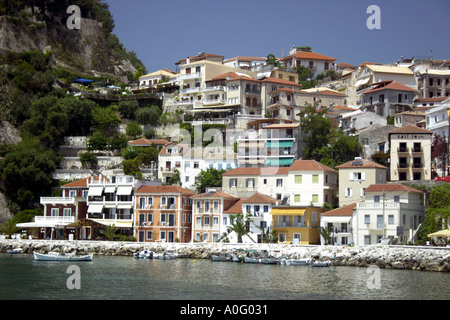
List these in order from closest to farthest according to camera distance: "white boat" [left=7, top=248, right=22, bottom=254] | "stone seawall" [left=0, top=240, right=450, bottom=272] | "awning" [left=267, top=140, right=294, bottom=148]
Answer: "stone seawall" [left=0, top=240, right=450, bottom=272]
"white boat" [left=7, top=248, right=22, bottom=254]
"awning" [left=267, top=140, right=294, bottom=148]

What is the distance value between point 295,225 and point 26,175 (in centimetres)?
2889

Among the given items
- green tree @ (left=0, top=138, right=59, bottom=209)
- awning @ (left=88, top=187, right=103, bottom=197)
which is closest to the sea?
awning @ (left=88, top=187, right=103, bottom=197)

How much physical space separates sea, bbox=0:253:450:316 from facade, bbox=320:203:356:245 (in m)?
7.09

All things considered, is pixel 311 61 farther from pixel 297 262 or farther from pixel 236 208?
pixel 297 262

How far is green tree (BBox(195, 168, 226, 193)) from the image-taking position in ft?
219

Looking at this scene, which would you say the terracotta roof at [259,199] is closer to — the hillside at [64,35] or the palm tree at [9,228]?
the palm tree at [9,228]

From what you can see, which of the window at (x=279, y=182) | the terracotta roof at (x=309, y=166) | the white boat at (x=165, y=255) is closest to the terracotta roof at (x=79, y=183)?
the white boat at (x=165, y=255)

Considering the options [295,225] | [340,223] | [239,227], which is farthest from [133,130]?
[340,223]

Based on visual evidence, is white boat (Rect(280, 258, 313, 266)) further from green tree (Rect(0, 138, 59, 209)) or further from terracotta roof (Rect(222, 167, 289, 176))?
green tree (Rect(0, 138, 59, 209))

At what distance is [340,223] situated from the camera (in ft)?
185

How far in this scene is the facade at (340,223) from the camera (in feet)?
183

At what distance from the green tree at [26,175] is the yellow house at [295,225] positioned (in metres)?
26.0

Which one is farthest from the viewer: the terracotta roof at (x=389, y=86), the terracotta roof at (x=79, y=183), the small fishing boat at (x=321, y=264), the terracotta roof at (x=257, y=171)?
the terracotta roof at (x=389, y=86)
